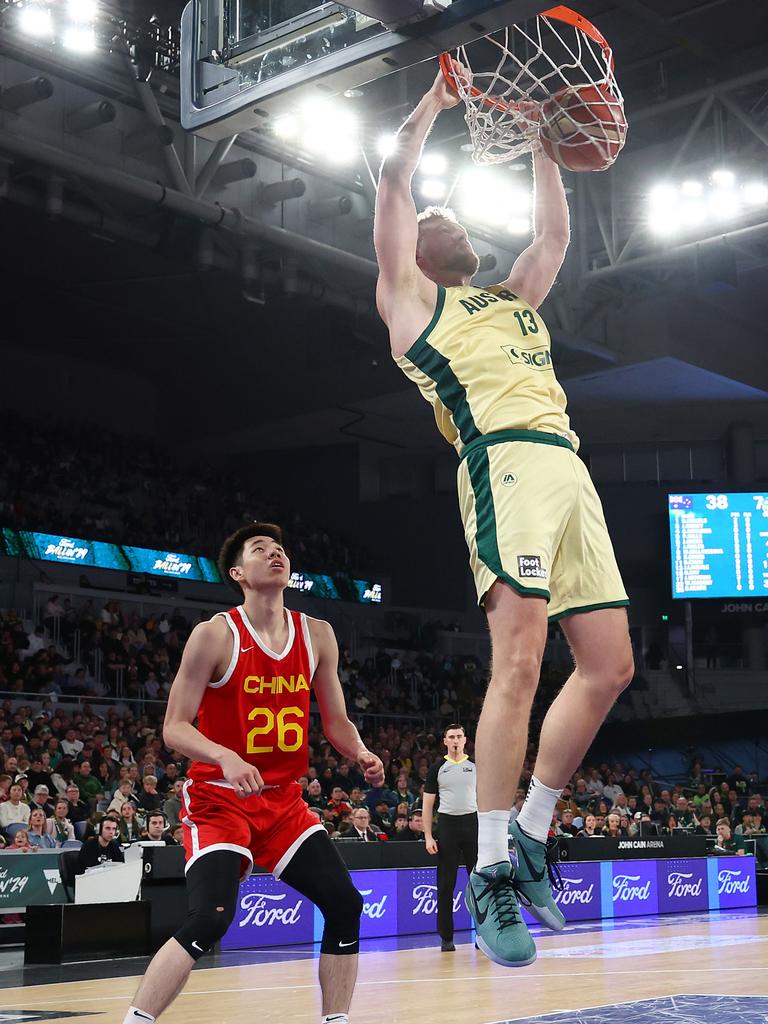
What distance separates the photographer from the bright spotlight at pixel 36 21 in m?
12.1

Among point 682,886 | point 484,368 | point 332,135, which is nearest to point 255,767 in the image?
point 484,368

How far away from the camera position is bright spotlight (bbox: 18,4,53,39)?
39.8ft

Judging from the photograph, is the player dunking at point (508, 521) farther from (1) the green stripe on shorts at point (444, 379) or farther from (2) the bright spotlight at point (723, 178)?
(2) the bright spotlight at point (723, 178)

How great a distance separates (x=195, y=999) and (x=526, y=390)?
16.4 feet

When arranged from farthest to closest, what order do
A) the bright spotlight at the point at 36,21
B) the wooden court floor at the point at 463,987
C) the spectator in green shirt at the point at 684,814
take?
the spectator in green shirt at the point at 684,814 < the bright spotlight at the point at 36,21 < the wooden court floor at the point at 463,987

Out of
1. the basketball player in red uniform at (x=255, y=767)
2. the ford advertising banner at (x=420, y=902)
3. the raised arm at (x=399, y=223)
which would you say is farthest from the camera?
the ford advertising banner at (x=420, y=902)

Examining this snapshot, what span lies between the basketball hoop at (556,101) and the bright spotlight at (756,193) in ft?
41.9

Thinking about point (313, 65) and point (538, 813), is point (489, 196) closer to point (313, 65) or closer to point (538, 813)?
point (313, 65)

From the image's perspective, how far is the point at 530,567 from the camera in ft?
10.9

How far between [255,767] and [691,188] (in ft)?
45.7

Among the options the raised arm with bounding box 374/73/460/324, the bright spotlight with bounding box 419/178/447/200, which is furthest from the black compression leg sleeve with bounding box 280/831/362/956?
the bright spotlight with bounding box 419/178/447/200

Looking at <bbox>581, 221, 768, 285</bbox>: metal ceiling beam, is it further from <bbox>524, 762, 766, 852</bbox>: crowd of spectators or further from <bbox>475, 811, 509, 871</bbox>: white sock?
<bbox>475, 811, 509, 871</bbox>: white sock

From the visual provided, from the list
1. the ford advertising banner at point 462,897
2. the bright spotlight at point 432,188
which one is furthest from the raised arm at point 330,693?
the bright spotlight at point 432,188

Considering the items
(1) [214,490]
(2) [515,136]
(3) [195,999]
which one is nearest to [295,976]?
(3) [195,999]
